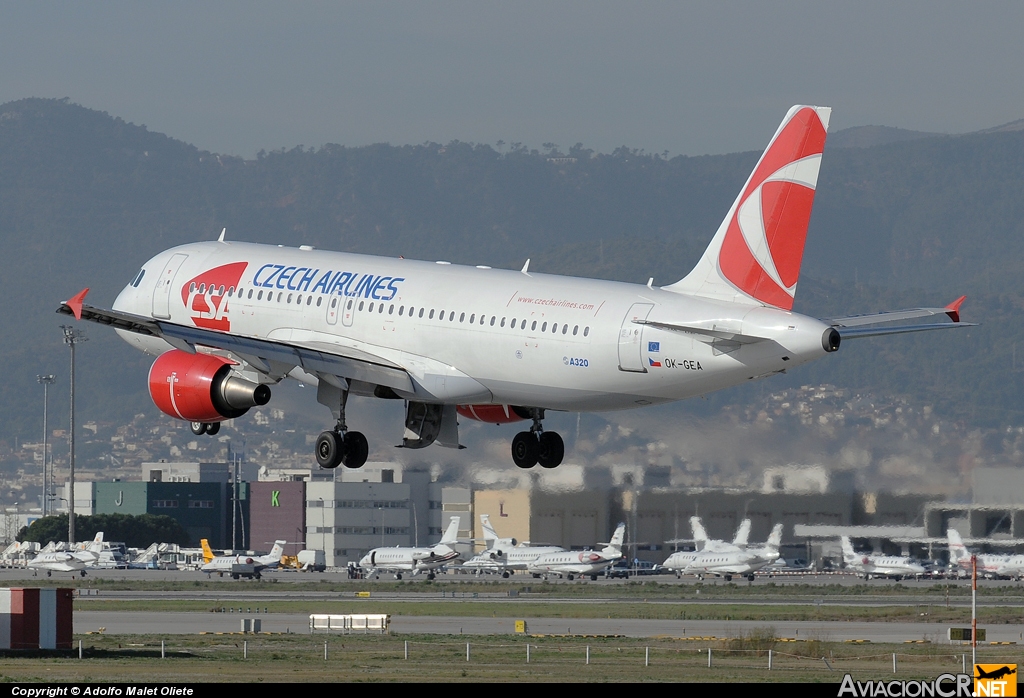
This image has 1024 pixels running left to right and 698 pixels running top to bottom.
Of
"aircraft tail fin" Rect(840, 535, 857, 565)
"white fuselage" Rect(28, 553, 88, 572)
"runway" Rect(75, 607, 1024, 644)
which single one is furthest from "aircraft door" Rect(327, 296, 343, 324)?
"white fuselage" Rect(28, 553, 88, 572)

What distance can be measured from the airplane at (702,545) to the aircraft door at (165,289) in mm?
72183

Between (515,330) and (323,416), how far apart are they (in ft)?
112

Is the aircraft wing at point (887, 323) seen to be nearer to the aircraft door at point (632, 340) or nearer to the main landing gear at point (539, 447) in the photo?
the aircraft door at point (632, 340)

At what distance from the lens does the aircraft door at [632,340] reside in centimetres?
4419

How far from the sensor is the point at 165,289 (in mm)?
55156

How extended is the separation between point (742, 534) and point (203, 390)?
81076 millimetres

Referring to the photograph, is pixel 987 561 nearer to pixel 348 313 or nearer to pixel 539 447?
pixel 539 447

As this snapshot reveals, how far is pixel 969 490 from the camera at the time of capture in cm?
11362

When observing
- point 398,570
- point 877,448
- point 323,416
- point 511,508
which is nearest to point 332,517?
point 398,570

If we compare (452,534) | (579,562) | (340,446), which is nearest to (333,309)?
(340,446)

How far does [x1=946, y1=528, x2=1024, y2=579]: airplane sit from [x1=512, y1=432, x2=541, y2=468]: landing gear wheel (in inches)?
3016

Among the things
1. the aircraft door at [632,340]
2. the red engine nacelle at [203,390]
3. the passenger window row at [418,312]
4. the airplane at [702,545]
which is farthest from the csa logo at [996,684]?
the airplane at [702,545]

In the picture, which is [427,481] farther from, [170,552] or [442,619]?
[442,619]

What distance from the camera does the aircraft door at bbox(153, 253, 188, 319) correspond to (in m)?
55.0
